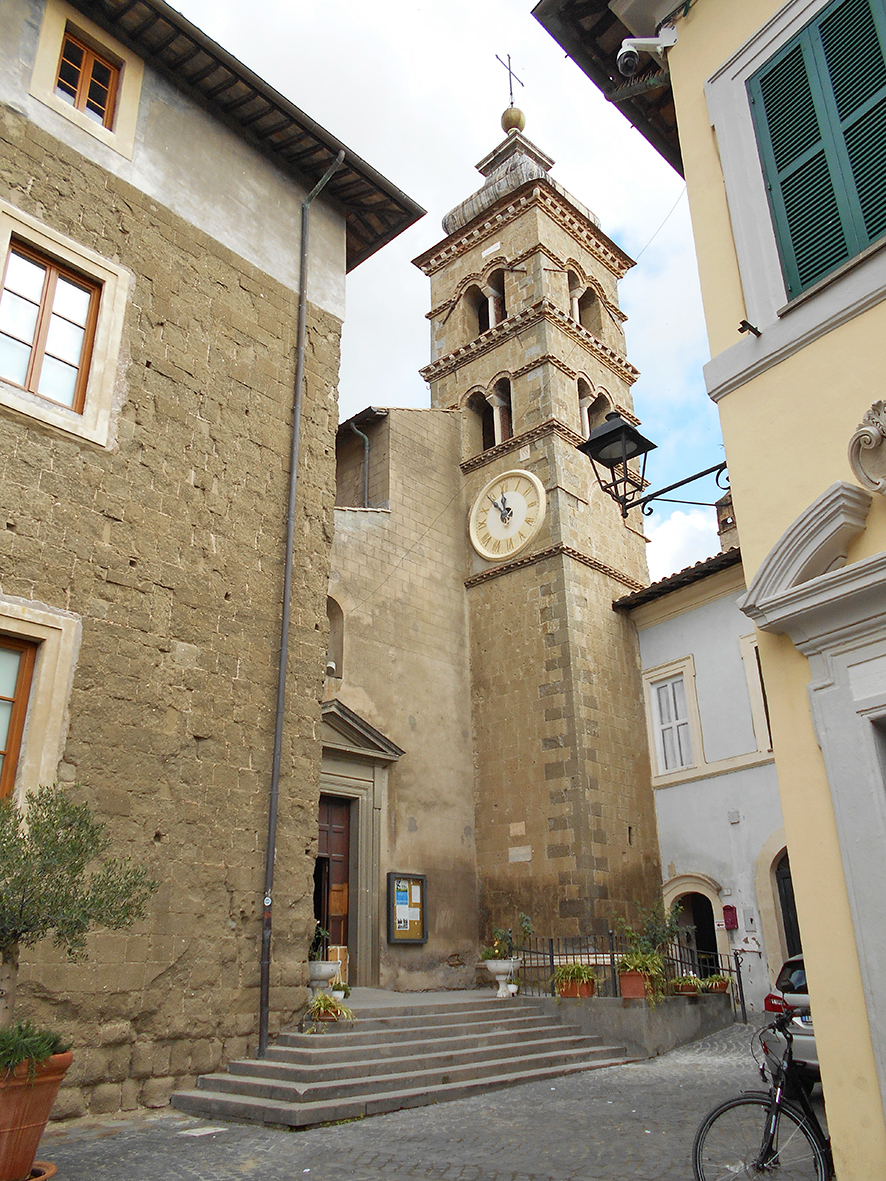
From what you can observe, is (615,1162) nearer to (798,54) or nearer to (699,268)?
(699,268)

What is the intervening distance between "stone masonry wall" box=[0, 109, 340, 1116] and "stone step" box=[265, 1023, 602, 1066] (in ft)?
1.26

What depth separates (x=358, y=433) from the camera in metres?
17.7

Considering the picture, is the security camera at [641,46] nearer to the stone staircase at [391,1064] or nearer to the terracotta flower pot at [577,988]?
the stone staircase at [391,1064]

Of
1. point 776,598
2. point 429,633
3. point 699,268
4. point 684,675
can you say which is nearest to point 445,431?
point 429,633

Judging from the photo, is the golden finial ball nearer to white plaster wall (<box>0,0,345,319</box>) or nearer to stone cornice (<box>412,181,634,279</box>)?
stone cornice (<box>412,181,634,279</box>)

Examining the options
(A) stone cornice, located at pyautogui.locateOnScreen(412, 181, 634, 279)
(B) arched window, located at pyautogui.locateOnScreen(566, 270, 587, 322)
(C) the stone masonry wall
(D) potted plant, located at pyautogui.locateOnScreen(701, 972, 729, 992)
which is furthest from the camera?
(A) stone cornice, located at pyautogui.locateOnScreen(412, 181, 634, 279)

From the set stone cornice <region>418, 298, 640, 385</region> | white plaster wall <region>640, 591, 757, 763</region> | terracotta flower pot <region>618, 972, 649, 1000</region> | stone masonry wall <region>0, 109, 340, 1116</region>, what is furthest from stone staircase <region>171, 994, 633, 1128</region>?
Answer: stone cornice <region>418, 298, 640, 385</region>

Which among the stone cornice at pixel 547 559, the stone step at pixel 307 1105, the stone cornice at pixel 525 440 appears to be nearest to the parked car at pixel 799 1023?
the stone step at pixel 307 1105

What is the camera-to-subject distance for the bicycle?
4012 millimetres

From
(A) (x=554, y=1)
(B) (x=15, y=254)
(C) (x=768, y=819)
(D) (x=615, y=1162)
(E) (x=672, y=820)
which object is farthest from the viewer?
(E) (x=672, y=820)

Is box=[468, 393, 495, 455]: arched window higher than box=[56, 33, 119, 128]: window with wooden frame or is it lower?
higher

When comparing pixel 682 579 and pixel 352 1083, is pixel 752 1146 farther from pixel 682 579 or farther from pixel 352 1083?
pixel 682 579

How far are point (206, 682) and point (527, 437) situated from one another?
10.8 meters

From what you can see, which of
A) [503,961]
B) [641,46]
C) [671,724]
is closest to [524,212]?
[671,724]
